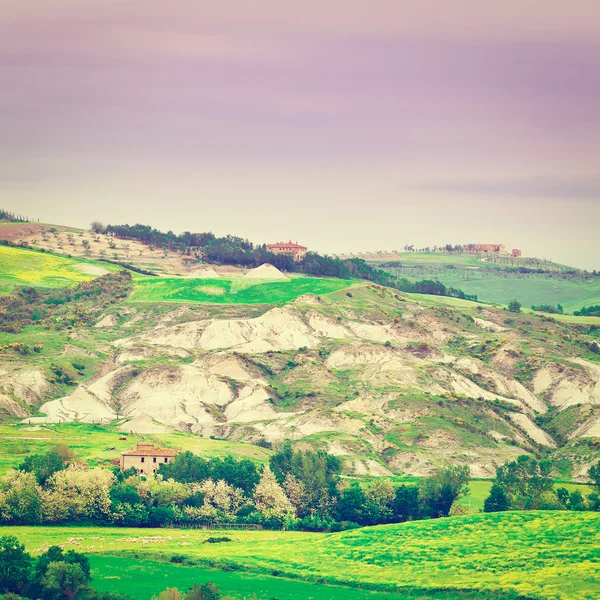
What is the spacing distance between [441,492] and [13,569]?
199ft

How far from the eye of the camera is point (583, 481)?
551ft

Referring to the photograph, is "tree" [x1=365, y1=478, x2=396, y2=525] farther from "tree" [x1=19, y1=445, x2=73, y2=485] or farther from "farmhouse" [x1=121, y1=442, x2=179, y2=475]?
"tree" [x1=19, y1=445, x2=73, y2=485]

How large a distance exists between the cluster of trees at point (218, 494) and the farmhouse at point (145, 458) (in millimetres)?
3960

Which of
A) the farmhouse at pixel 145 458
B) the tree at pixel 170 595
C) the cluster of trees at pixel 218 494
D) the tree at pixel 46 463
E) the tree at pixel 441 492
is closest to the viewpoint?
the tree at pixel 170 595

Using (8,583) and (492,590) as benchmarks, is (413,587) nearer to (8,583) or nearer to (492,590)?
(492,590)

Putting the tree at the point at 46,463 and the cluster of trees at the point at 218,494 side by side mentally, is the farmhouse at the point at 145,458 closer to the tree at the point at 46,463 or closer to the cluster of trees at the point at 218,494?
the cluster of trees at the point at 218,494

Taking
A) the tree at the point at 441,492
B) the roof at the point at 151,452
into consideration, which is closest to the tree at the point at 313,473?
the tree at the point at 441,492

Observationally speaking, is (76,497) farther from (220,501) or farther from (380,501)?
(380,501)

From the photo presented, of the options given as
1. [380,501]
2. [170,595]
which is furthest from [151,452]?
[170,595]

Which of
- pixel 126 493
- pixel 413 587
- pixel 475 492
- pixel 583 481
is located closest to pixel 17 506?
pixel 126 493

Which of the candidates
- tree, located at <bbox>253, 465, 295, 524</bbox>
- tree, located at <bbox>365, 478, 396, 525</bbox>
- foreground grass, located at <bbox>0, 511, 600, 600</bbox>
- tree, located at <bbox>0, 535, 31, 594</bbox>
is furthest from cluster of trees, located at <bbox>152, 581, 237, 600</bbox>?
tree, located at <bbox>365, 478, 396, 525</bbox>

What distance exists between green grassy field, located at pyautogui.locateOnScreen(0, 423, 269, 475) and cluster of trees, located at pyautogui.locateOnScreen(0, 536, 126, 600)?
55.0m

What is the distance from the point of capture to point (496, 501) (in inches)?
5389

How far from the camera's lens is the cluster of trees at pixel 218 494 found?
12962cm
